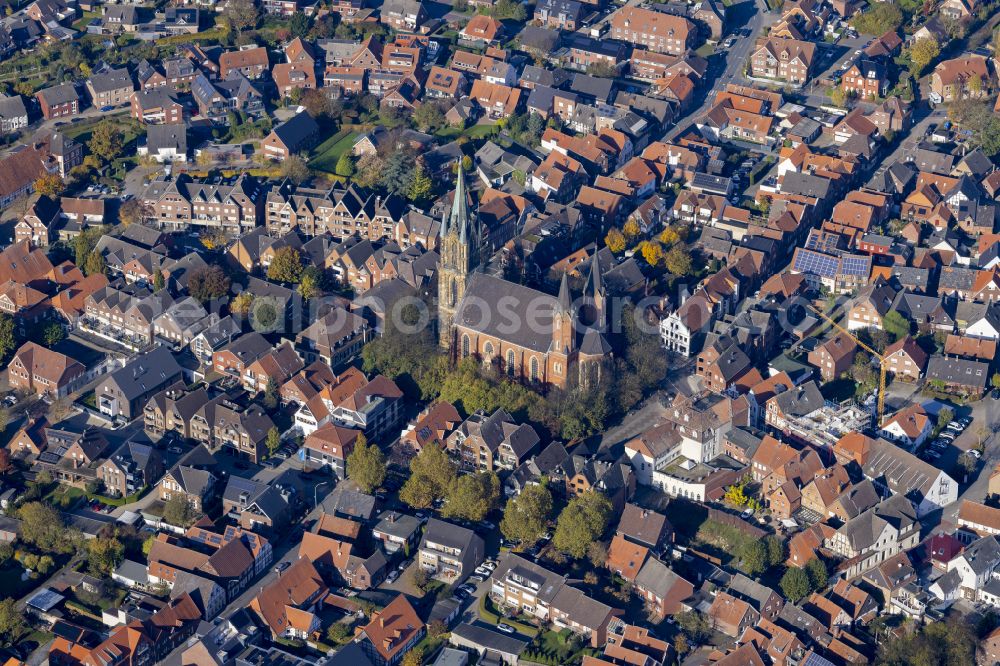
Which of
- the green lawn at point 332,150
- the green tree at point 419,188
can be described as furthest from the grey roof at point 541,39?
the green tree at point 419,188

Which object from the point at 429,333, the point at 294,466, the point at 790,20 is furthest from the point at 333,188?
the point at 790,20

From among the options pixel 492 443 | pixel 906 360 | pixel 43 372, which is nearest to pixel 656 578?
pixel 492 443

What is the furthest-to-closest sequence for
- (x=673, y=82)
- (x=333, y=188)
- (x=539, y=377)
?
1. (x=673, y=82)
2. (x=333, y=188)
3. (x=539, y=377)

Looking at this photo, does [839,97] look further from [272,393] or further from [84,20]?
[84,20]

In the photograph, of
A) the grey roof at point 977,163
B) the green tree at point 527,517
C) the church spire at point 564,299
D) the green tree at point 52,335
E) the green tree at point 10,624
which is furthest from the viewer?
the grey roof at point 977,163

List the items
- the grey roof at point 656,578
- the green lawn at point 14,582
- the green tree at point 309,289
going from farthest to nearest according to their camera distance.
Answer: the green tree at point 309,289 → the green lawn at point 14,582 → the grey roof at point 656,578

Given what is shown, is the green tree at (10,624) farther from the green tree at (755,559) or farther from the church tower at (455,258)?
the green tree at (755,559)

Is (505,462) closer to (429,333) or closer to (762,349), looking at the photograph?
(429,333)
